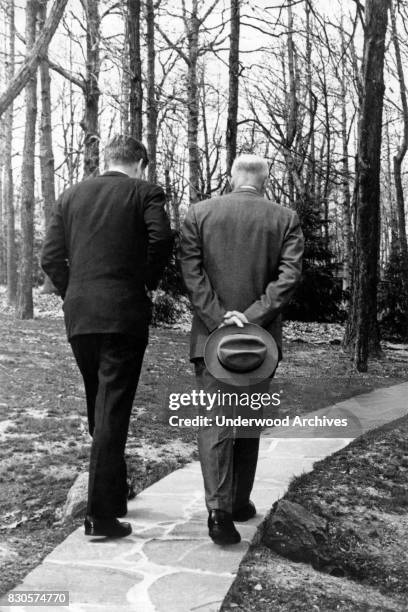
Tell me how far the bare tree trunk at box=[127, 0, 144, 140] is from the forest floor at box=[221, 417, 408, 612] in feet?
22.7

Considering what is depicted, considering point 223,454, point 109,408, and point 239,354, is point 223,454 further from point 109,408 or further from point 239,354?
point 109,408

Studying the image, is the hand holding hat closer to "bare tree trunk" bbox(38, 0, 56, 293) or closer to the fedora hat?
the fedora hat

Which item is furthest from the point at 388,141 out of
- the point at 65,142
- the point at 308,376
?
the point at 308,376

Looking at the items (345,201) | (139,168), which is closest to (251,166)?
(139,168)

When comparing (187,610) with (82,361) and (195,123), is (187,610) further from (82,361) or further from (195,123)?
(195,123)

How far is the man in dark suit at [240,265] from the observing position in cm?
393

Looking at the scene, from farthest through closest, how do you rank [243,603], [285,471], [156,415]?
1. [156,415]
2. [285,471]
3. [243,603]

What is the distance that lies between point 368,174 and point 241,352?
8926 millimetres

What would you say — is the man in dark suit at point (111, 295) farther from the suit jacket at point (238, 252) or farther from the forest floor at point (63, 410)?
the forest floor at point (63, 410)

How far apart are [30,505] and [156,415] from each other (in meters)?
3.39

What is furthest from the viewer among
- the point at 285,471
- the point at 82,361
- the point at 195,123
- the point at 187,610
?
the point at 195,123

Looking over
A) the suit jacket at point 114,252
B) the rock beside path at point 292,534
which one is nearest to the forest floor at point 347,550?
Answer: the rock beside path at point 292,534

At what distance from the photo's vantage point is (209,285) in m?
3.98

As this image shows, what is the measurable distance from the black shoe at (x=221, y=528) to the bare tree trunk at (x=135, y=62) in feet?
28.8
